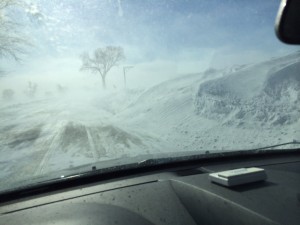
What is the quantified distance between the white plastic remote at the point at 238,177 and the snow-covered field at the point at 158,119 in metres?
2.88

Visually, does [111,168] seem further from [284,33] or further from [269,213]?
[284,33]

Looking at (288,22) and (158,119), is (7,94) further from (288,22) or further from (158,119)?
(288,22)

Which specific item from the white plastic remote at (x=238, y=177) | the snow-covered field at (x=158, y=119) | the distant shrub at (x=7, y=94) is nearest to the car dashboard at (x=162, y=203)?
the white plastic remote at (x=238, y=177)

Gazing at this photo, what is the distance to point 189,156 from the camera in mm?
4031

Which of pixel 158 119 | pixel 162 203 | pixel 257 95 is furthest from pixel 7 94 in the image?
pixel 162 203

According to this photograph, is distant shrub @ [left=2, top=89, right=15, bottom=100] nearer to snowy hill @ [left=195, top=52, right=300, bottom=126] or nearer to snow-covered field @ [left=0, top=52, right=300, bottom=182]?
snow-covered field @ [left=0, top=52, right=300, bottom=182]

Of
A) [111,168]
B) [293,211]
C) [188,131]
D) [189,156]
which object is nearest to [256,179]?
[293,211]

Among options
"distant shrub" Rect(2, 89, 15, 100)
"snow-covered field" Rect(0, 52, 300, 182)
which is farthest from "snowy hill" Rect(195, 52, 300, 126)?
"distant shrub" Rect(2, 89, 15, 100)

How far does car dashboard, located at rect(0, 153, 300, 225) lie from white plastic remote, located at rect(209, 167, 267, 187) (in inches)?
1.7

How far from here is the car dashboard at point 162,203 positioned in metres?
2.90

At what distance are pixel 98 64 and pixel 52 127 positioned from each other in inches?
215

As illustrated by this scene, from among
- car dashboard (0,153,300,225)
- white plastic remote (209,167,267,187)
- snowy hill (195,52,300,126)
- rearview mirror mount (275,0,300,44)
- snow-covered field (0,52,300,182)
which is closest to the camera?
rearview mirror mount (275,0,300,44)

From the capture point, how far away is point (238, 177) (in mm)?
3271

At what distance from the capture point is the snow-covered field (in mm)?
8359
